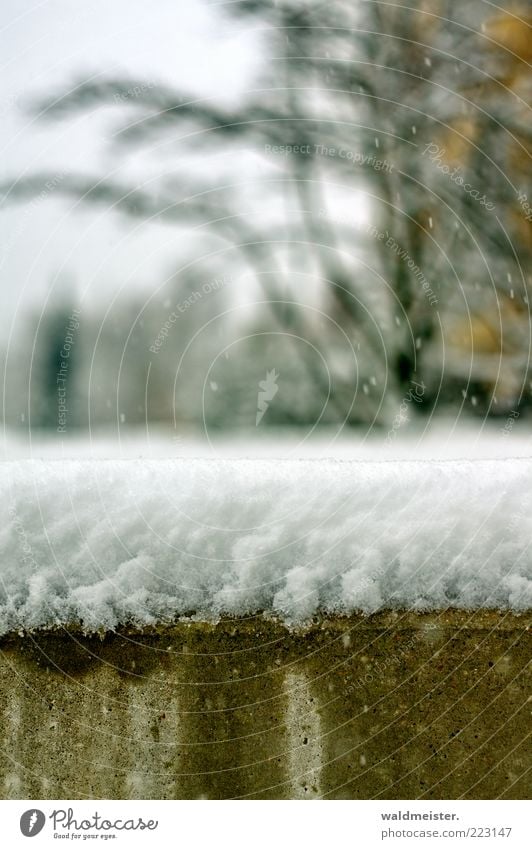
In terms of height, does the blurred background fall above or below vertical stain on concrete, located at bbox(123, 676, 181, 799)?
above

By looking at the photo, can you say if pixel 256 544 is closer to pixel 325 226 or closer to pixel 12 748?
pixel 12 748

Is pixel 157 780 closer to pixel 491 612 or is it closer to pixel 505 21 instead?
pixel 491 612

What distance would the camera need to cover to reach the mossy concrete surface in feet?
2.76

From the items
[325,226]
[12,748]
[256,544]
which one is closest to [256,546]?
[256,544]

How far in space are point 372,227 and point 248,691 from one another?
2.13m

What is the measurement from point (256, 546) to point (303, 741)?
0.27 metres

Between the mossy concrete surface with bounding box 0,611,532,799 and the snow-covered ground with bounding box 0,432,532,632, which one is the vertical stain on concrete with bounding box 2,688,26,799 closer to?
the mossy concrete surface with bounding box 0,611,532,799

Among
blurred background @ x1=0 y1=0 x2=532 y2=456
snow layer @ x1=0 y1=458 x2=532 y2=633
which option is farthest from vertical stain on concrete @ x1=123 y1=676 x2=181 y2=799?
blurred background @ x1=0 y1=0 x2=532 y2=456

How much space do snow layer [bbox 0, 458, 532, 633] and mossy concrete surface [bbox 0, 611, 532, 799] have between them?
0.04m

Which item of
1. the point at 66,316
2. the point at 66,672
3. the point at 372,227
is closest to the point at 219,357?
the point at 66,316

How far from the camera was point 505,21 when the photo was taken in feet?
8.18

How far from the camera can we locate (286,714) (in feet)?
2.78
